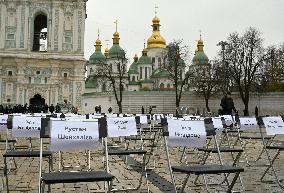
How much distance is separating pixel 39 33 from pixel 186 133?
43647mm

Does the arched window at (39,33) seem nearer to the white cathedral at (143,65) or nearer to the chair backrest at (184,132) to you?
the white cathedral at (143,65)

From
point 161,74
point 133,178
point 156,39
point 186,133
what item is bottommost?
point 133,178

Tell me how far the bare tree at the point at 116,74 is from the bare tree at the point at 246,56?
11879mm

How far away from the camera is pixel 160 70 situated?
73.4 metres

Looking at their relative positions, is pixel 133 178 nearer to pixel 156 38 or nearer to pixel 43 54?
pixel 43 54

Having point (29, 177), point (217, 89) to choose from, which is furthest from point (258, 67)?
point (29, 177)

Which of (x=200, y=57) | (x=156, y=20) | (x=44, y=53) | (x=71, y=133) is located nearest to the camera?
(x=71, y=133)

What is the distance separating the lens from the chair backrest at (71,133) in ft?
18.0

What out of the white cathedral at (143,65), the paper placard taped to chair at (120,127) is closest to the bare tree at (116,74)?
the white cathedral at (143,65)

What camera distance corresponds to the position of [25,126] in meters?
7.89

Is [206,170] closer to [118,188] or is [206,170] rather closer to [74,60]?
[118,188]

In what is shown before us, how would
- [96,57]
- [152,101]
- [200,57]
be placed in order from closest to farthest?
[152,101]
[200,57]
[96,57]

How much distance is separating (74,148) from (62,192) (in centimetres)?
165

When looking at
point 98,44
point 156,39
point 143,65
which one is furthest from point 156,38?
point 98,44
